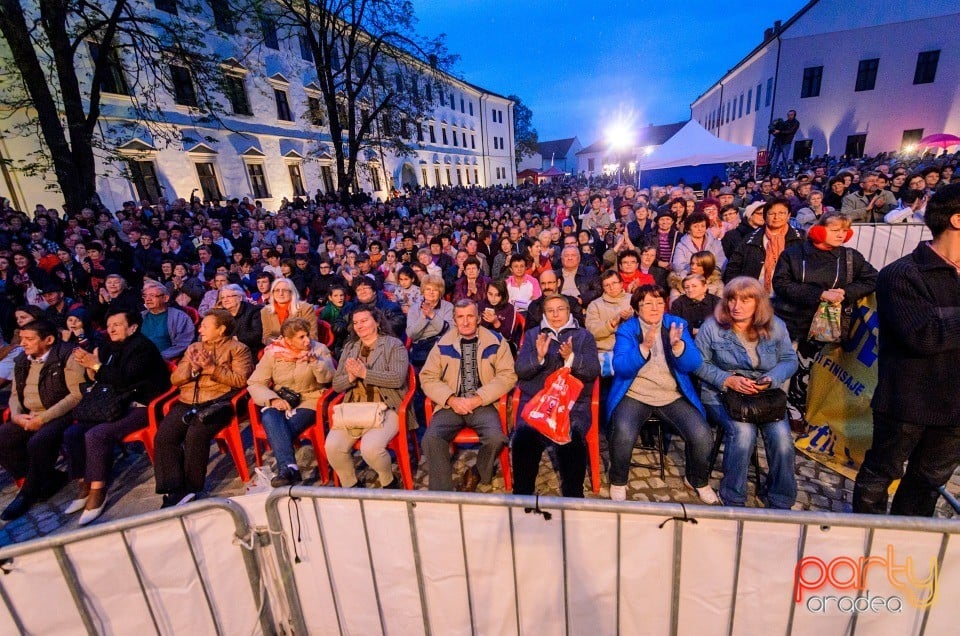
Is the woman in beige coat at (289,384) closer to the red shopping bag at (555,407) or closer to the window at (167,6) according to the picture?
the red shopping bag at (555,407)

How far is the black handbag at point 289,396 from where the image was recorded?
3.54 metres

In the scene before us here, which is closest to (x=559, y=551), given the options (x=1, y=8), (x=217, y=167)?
(x=1, y=8)

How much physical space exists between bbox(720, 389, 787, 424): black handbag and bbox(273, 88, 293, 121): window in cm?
2676

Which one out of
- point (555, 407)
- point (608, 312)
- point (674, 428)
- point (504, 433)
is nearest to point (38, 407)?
point (504, 433)

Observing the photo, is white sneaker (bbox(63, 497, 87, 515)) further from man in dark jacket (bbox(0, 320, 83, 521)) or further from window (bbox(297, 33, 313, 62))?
window (bbox(297, 33, 313, 62))

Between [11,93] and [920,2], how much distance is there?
43596 millimetres

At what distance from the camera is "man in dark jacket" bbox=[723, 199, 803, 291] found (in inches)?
166

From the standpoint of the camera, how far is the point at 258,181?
71.2 feet

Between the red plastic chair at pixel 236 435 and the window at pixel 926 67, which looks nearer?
the red plastic chair at pixel 236 435

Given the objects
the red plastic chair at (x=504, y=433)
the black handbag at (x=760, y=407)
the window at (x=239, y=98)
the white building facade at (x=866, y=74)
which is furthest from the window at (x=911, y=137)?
the window at (x=239, y=98)

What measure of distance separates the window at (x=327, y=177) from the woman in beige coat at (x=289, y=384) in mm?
24759

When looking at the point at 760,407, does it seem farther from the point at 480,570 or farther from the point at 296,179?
the point at 296,179

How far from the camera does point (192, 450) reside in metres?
3.47

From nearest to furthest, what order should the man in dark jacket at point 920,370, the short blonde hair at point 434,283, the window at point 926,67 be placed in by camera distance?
the man in dark jacket at point 920,370 < the short blonde hair at point 434,283 < the window at point 926,67
